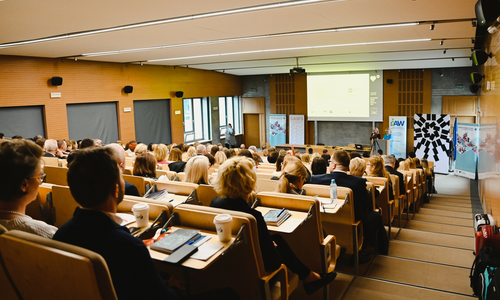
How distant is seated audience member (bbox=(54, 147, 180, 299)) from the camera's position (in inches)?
67.9

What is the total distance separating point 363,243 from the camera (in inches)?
174

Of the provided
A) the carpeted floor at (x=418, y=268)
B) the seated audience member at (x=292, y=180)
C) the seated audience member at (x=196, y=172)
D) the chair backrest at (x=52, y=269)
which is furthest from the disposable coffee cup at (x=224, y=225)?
the seated audience member at (x=196, y=172)

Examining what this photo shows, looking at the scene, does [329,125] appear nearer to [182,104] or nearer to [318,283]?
[182,104]

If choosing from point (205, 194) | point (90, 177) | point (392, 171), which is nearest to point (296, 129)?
point (392, 171)

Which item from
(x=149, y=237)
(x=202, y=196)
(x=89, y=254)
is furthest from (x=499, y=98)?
(x=89, y=254)

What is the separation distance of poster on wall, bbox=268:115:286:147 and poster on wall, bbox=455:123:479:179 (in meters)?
7.54

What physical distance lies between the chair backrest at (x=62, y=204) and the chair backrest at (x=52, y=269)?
5.93 ft

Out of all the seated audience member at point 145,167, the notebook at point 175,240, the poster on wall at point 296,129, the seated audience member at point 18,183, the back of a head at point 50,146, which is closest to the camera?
the seated audience member at point 18,183

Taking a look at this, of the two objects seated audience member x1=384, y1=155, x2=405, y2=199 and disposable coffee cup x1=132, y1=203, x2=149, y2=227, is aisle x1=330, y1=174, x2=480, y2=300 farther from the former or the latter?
disposable coffee cup x1=132, y1=203, x2=149, y2=227

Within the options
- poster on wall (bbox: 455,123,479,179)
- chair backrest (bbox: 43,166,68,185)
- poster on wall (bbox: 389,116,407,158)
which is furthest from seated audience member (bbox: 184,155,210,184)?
poster on wall (bbox: 389,116,407,158)

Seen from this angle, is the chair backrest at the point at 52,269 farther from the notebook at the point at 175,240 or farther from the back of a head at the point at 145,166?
the back of a head at the point at 145,166

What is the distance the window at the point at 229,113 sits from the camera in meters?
18.2

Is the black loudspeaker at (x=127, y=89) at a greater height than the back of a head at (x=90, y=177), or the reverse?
the black loudspeaker at (x=127, y=89)

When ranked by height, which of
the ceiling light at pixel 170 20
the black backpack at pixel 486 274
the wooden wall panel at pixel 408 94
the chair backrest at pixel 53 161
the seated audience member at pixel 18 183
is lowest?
the black backpack at pixel 486 274
